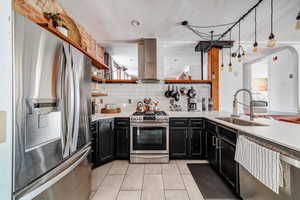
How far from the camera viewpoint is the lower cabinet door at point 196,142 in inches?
111

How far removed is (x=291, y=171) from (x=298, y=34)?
3.76 meters

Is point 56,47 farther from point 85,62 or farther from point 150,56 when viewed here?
point 150,56

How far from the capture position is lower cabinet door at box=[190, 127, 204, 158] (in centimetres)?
283

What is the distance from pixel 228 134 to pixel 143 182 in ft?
4.53

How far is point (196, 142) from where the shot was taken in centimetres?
283

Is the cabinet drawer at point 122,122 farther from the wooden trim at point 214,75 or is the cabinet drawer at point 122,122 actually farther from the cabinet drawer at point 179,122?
the wooden trim at point 214,75

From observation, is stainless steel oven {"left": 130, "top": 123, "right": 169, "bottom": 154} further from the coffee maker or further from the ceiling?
the ceiling

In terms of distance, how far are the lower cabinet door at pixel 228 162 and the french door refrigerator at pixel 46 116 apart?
5.82ft

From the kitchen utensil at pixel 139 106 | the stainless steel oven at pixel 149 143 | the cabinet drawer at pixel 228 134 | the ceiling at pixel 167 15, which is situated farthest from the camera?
the kitchen utensil at pixel 139 106

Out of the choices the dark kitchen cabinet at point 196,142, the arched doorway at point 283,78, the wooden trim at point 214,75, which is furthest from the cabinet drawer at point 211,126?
the arched doorway at point 283,78

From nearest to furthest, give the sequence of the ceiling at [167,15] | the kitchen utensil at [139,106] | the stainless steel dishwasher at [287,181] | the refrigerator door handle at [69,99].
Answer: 1. the stainless steel dishwasher at [287,181]
2. the refrigerator door handle at [69,99]
3. the ceiling at [167,15]
4. the kitchen utensil at [139,106]

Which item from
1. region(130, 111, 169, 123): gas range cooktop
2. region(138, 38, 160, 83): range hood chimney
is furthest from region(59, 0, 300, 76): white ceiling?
region(130, 111, 169, 123): gas range cooktop

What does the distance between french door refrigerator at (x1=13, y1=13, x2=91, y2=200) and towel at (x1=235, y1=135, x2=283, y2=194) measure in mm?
1610

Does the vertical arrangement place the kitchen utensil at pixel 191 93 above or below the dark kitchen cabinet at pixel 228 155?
above
